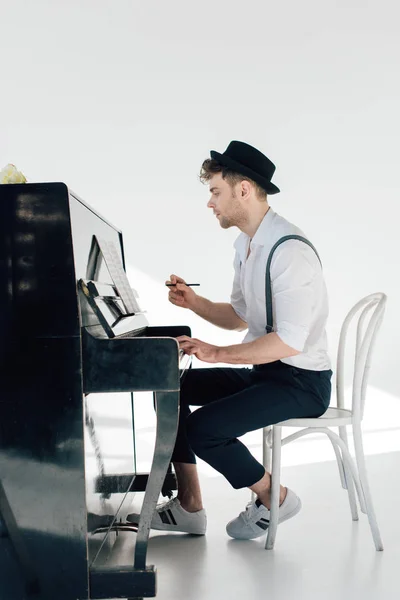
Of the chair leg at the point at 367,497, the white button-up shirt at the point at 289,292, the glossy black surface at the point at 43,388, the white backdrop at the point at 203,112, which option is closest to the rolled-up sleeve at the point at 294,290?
the white button-up shirt at the point at 289,292

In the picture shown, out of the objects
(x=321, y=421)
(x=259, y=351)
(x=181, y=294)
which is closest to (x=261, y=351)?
(x=259, y=351)

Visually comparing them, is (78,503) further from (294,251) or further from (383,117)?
(383,117)

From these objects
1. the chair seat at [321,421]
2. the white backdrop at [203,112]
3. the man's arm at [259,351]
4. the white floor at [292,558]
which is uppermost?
the white backdrop at [203,112]

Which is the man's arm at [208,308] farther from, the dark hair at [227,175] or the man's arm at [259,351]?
the man's arm at [259,351]

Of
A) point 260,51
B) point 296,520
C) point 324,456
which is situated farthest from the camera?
point 260,51

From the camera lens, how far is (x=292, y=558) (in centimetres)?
237

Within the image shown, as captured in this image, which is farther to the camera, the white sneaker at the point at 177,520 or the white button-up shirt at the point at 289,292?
the white sneaker at the point at 177,520

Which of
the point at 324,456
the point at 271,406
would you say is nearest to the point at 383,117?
the point at 324,456

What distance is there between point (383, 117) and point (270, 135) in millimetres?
759

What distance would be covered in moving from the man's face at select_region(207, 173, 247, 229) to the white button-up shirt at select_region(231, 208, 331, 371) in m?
0.10

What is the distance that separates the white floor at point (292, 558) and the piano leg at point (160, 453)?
0.79ft

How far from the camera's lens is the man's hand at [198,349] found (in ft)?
7.29

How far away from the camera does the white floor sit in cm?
210

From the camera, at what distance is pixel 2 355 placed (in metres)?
1.84
